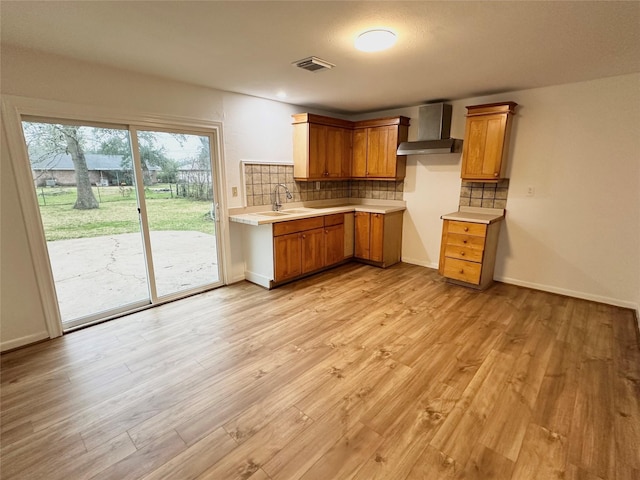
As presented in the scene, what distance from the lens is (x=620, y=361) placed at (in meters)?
2.38

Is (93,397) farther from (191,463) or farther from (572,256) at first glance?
(572,256)

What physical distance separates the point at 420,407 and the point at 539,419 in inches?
27.3

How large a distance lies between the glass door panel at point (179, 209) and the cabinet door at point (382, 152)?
8.08 ft

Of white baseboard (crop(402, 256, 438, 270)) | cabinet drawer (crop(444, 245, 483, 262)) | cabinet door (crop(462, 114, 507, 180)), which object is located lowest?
white baseboard (crop(402, 256, 438, 270))

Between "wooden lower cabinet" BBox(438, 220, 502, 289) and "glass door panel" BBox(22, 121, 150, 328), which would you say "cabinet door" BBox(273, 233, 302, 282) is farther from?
"wooden lower cabinet" BBox(438, 220, 502, 289)

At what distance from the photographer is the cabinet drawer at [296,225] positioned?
3.71 m

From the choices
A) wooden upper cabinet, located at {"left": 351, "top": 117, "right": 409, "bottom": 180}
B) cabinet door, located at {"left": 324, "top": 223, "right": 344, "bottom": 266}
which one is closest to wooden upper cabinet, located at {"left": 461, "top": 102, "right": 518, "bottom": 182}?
wooden upper cabinet, located at {"left": 351, "top": 117, "right": 409, "bottom": 180}

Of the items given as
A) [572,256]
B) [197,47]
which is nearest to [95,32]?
[197,47]

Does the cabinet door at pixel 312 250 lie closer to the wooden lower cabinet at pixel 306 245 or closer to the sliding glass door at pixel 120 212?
the wooden lower cabinet at pixel 306 245

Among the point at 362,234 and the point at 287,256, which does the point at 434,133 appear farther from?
the point at 287,256

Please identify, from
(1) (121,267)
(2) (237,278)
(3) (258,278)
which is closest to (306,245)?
(3) (258,278)

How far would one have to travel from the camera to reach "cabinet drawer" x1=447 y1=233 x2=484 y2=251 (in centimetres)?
360

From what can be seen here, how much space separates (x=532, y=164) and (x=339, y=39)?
9.44ft

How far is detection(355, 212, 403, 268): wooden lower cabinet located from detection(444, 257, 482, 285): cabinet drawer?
961 millimetres
